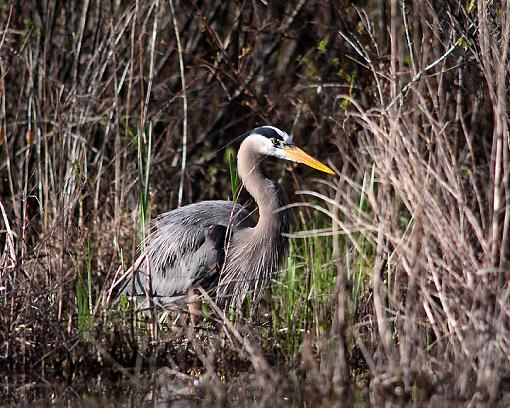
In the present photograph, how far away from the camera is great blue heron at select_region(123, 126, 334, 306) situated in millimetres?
4684

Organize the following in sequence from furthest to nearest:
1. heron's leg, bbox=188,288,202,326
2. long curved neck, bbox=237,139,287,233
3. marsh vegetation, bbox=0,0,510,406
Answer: long curved neck, bbox=237,139,287,233
heron's leg, bbox=188,288,202,326
marsh vegetation, bbox=0,0,510,406

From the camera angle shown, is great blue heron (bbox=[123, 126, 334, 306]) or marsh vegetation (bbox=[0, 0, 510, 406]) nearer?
marsh vegetation (bbox=[0, 0, 510, 406])

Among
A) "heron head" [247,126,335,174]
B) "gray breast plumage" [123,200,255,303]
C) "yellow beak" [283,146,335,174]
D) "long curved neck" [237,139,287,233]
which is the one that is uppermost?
"heron head" [247,126,335,174]

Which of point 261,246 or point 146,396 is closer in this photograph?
point 146,396

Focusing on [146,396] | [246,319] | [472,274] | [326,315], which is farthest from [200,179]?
[472,274]

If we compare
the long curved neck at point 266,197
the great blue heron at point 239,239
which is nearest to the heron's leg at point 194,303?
the great blue heron at point 239,239

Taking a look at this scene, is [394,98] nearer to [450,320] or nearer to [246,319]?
[450,320]

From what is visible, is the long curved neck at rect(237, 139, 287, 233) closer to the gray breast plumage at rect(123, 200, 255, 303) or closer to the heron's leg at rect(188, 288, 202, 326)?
the gray breast plumage at rect(123, 200, 255, 303)

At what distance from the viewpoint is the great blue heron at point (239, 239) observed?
468cm

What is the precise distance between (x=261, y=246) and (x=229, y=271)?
0.22 m

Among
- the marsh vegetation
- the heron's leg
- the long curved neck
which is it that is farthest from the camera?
the long curved neck

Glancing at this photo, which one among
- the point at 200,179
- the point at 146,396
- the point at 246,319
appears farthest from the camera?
the point at 200,179

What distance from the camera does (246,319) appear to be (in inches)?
165

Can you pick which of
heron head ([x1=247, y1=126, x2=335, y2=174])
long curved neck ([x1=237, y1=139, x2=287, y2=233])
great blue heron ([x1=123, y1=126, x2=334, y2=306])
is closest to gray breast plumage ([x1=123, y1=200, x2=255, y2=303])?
great blue heron ([x1=123, y1=126, x2=334, y2=306])
